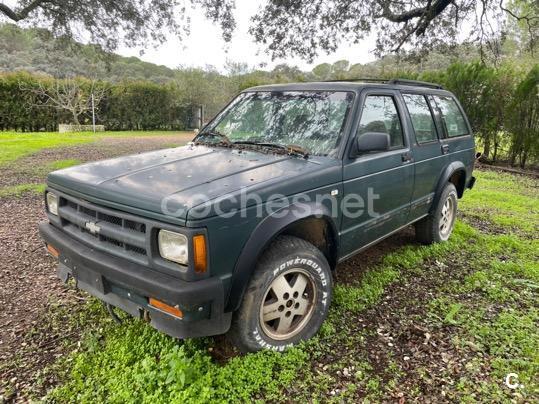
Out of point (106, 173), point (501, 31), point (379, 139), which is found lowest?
point (106, 173)

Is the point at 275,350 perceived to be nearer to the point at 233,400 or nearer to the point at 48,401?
the point at 233,400

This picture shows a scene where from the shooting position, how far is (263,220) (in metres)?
2.33

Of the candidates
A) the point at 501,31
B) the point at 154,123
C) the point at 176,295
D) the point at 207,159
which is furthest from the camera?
the point at 154,123

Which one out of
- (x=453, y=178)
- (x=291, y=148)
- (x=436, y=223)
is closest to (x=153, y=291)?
(x=291, y=148)

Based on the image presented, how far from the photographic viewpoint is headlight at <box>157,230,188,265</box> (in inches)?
80.5

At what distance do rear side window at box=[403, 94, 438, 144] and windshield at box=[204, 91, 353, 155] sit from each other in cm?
105

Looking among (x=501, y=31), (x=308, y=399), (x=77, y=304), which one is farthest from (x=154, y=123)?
(x=308, y=399)

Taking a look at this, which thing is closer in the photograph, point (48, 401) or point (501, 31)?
point (48, 401)

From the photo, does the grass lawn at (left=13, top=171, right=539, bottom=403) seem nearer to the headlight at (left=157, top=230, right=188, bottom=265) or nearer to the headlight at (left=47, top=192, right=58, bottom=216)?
the headlight at (left=157, top=230, right=188, bottom=265)

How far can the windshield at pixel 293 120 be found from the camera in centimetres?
310

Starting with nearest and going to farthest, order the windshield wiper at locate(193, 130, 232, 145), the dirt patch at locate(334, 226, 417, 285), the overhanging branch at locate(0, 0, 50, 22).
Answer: the windshield wiper at locate(193, 130, 232, 145) → the dirt patch at locate(334, 226, 417, 285) → the overhanging branch at locate(0, 0, 50, 22)

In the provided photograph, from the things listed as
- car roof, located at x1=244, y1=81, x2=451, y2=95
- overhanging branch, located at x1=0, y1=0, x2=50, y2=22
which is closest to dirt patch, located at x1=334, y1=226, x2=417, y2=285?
car roof, located at x1=244, y1=81, x2=451, y2=95

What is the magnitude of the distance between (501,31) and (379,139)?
11.2 meters

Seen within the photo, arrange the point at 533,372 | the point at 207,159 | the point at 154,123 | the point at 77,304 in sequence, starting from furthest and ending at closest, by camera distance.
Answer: the point at 154,123, the point at 77,304, the point at 207,159, the point at 533,372
